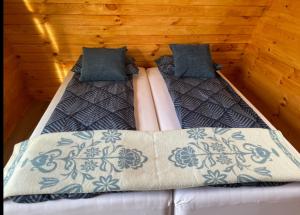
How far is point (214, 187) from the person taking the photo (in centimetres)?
112

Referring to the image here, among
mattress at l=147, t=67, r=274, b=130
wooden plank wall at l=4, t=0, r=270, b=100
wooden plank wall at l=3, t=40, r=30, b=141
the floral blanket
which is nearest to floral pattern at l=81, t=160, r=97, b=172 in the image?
the floral blanket

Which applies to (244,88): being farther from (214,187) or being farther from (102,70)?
(214,187)

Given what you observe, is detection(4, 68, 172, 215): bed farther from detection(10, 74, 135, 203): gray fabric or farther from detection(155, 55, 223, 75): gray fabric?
detection(155, 55, 223, 75): gray fabric

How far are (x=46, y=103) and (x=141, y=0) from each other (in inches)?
63.9

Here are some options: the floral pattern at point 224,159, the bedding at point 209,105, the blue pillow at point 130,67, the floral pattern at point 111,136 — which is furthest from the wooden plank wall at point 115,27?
the floral pattern at point 224,159

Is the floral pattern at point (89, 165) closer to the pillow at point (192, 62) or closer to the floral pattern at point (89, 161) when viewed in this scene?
the floral pattern at point (89, 161)

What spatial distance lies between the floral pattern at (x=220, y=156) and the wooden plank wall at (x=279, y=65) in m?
1.08

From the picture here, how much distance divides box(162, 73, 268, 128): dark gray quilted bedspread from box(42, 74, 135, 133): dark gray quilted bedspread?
368 mm

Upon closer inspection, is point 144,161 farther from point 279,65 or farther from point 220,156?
point 279,65

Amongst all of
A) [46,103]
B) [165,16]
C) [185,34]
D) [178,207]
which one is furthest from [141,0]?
[178,207]

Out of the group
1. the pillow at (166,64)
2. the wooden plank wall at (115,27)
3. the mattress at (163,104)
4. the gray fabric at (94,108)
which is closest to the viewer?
the gray fabric at (94,108)

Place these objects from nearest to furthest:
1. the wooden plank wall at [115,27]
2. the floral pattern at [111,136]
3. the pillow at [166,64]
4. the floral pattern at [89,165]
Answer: the floral pattern at [89,165]
the floral pattern at [111,136]
the wooden plank wall at [115,27]
the pillow at [166,64]

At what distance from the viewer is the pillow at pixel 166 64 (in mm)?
2350

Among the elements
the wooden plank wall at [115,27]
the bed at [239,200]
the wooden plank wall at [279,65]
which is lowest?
the bed at [239,200]
